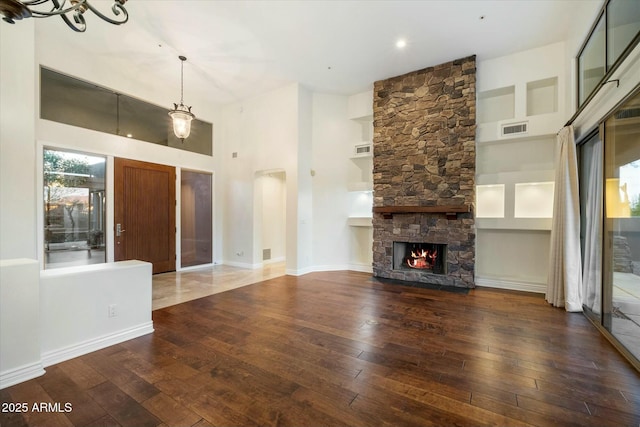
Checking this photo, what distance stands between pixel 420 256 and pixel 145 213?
19.3 feet

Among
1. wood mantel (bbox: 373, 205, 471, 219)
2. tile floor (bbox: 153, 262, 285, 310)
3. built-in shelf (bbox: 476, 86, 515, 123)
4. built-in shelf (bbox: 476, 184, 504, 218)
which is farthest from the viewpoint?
built-in shelf (bbox: 476, 184, 504, 218)

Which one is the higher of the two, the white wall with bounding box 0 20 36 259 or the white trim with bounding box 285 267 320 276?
the white wall with bounding box 0 20 36 259

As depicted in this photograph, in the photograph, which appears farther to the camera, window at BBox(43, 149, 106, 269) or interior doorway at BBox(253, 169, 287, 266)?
interior doorway at BBox(253, 169, 287, 266)

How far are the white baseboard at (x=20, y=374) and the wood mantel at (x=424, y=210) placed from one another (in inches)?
203

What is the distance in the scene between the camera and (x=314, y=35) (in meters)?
4.35

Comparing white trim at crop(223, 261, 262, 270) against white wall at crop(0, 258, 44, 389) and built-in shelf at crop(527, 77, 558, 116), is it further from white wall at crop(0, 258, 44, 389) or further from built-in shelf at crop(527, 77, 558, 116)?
built-in shelf at crop(527, 77, 558, 116)

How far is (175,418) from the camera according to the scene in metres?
1.80

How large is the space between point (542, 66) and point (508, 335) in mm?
4460

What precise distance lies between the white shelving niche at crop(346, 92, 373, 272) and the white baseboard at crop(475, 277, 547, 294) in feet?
7.40

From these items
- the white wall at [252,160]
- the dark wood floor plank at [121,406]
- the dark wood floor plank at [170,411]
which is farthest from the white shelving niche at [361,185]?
the dark wood floor plank at [121,406]

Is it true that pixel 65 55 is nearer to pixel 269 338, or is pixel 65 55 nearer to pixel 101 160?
pixel 101 160

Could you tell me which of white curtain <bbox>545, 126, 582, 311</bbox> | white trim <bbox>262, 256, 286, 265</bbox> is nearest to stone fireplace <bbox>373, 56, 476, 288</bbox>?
white curtain <bbox>545, 126, 582, 311</bbox>

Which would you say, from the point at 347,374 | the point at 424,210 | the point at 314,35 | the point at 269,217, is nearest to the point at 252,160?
the point at 269,217

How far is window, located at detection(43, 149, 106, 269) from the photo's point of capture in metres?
4.56
